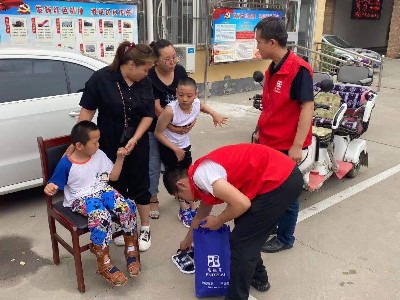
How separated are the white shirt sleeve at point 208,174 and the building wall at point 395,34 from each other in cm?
1818

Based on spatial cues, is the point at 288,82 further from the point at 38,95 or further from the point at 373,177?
the point at 373,177

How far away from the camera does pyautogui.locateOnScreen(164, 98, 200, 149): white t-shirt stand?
347 cm

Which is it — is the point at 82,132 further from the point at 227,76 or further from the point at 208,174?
the point at 227,76

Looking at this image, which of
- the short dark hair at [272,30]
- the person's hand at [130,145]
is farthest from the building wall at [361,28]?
the person's hand at [130,145]

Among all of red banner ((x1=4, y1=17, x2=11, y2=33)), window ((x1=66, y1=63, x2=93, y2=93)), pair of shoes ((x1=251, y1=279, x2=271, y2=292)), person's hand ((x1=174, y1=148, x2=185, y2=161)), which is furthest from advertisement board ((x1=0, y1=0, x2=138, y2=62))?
pair of shoes ((x1=251, y1=279, x2=271, y2=292))

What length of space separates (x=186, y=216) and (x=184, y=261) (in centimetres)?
72

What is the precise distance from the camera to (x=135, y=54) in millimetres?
2875

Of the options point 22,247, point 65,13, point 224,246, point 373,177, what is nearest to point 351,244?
point 224,246

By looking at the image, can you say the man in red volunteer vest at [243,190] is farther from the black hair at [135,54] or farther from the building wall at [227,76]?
the building wall at [227,76]

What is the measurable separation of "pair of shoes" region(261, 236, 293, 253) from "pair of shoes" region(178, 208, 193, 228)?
0.73 meters

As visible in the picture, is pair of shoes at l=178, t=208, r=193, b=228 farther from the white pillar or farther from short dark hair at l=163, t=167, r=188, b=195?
the white pillar

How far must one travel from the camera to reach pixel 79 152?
294 cm

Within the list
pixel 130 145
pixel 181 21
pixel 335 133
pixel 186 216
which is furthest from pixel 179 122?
pixel 181 21

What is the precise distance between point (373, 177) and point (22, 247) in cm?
382
